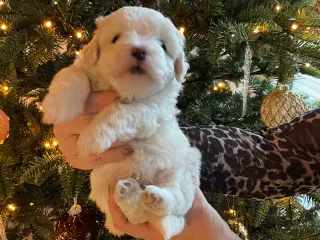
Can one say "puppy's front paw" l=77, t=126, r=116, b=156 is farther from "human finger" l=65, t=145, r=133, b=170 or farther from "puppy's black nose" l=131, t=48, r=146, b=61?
"puppy's black nose" l=131, t=48, r=146, b=61

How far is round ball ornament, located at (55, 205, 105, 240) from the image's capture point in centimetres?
181

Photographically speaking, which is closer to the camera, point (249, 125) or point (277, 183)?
point (277, 183)

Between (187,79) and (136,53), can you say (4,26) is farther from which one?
(187,79)

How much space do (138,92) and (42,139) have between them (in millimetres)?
805

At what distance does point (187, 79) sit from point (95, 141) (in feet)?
3.43

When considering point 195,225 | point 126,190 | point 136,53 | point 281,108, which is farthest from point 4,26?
point 281,108

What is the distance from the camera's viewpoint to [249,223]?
201 cm

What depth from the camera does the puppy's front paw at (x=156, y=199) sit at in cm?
104

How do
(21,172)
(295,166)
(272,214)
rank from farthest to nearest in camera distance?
(272,214) < (21,172) < (295,166)

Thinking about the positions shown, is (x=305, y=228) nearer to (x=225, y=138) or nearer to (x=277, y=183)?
(x=277, y=183)

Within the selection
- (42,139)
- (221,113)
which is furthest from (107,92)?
(221,113)

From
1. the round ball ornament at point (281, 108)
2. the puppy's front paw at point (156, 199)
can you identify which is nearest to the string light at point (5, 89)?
the puppy's front paw at point (156, 199)

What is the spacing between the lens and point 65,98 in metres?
1.13

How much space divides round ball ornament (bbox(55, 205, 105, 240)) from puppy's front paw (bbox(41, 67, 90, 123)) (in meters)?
0.73
